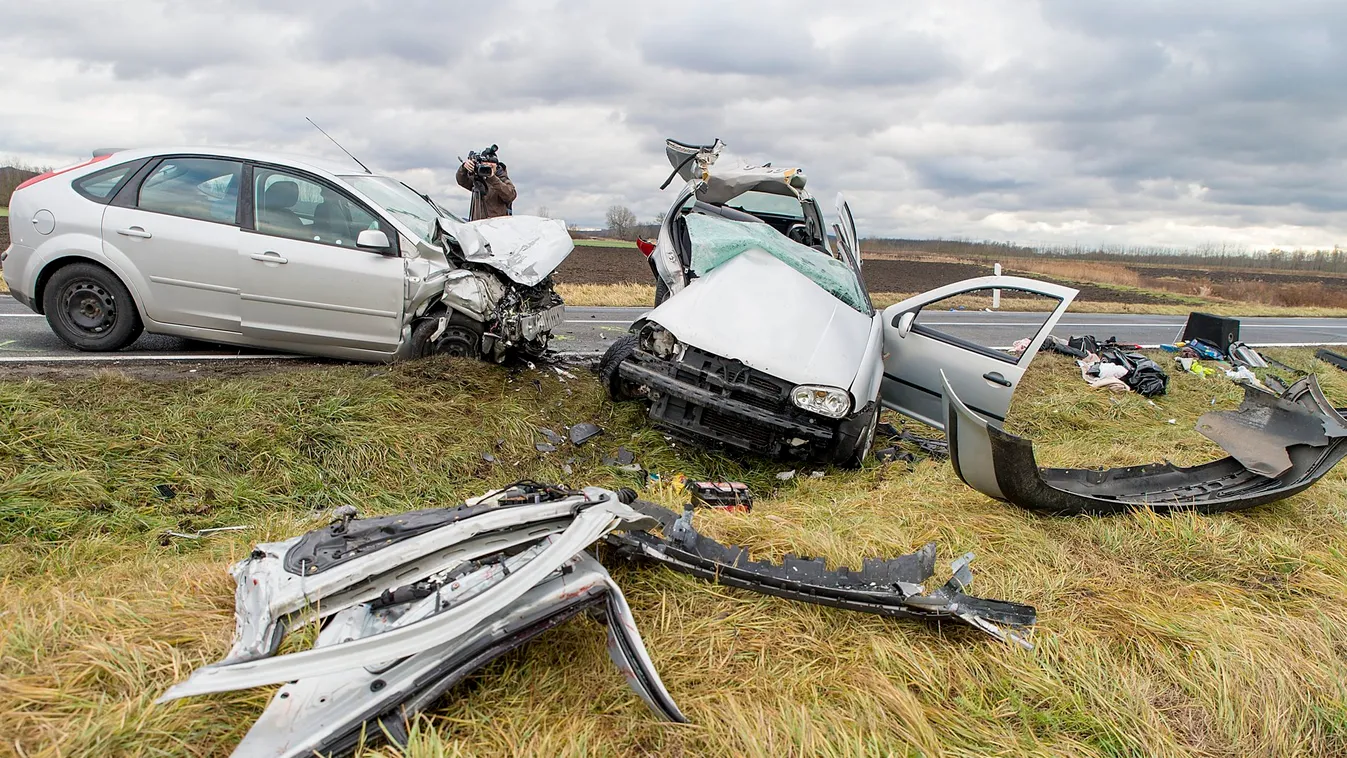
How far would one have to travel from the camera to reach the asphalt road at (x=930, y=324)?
18.9 feet

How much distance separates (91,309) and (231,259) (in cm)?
124

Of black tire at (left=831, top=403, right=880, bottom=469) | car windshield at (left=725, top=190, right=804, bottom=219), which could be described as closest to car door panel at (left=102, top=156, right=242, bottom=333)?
car windshield at (left=725, top=190, right=804, bottom=219)

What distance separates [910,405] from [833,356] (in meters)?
1.30

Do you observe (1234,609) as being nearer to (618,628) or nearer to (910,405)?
(618,628)

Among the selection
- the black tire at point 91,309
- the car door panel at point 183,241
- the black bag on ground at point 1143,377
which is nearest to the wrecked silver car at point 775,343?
the car door panel at point 183,241

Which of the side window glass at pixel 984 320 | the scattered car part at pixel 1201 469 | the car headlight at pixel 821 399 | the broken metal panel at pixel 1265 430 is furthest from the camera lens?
the side window glass at pixel 984 320

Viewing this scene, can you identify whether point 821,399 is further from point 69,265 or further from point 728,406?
point 69,265

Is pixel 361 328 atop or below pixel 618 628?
atop

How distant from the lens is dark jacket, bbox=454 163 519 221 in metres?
8.31

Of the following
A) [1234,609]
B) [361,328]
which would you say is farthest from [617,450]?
[1234,609]

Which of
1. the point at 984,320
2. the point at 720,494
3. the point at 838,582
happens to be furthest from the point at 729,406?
the point at 984,320

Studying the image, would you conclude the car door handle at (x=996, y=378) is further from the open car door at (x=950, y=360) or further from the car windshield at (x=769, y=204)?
the car windshield at (x=769, y=204)

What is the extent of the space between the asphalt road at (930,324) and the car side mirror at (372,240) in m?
1.60

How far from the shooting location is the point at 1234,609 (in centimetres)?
299
